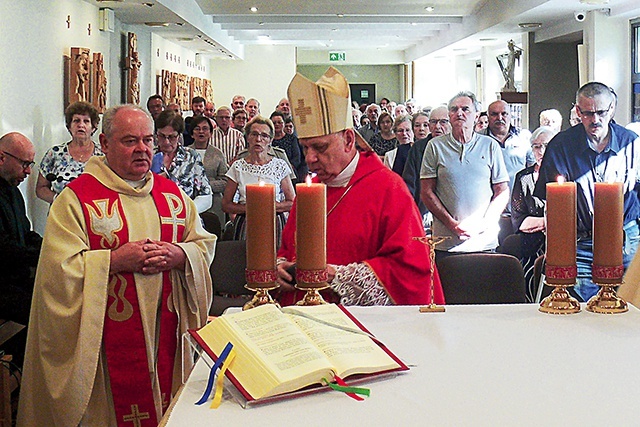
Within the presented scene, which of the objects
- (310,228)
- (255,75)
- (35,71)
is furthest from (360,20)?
(310,228)

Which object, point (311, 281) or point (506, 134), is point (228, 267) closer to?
point (311, 281)

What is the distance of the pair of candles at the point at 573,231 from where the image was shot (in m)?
2.16

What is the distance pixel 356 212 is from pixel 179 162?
10.8 feet

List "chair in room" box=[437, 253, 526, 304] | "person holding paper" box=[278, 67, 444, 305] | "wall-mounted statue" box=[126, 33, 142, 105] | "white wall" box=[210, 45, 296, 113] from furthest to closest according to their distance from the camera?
"white wall" box=[210, 45, 296, 113], "wall-mounted statue" box=[126, 33, 142, 105], "chair in room" box=[437, 253, 526, 304], "person holding paper" box=[278, 67, 444, 305]

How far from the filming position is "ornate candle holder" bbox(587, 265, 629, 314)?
215cm

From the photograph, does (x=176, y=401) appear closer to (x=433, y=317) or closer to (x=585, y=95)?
(x=433, y=317)

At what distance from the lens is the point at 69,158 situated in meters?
6.02

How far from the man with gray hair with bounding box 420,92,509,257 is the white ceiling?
15.2 ft

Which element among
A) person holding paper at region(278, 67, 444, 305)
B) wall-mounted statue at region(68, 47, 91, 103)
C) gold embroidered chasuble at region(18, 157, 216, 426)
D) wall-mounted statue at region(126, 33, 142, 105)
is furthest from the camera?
wall-mounted statue at region(126, 33, 142, 105)

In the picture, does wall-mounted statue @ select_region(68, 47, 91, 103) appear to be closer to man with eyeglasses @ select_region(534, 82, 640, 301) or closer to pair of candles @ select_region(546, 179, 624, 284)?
man with eyeglasses @ select_region(534, 82, 640, 301)

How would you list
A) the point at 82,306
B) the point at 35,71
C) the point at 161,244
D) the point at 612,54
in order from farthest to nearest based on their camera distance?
the point at 612,54 → the point at 35,71 → the point at 161,244 → the point at 82,306

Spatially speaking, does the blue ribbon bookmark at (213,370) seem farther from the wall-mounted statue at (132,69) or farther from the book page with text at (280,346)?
the wall-mounted statue at (132,69)

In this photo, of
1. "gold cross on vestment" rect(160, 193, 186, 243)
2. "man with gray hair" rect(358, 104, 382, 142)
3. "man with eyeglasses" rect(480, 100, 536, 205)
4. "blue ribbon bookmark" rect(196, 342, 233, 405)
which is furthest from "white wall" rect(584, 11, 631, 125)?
"blue ribbon bookmark" rect(196, 342, 233, 405)

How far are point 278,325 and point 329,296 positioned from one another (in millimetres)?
1038
